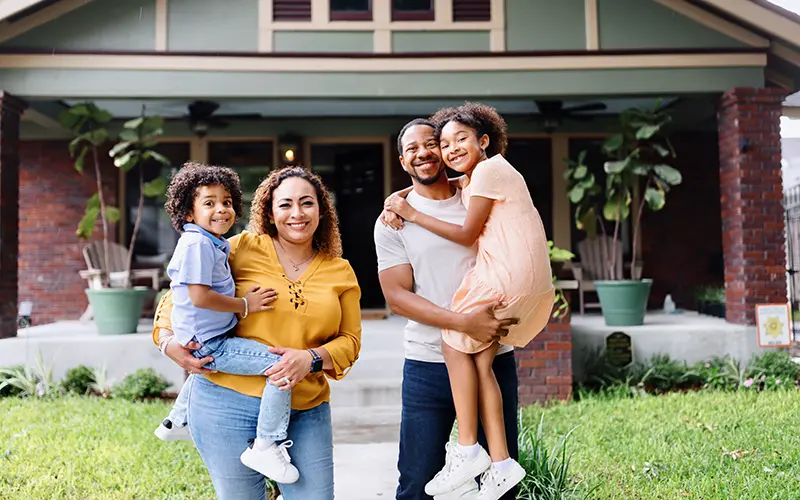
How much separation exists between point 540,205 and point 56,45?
6.24 m

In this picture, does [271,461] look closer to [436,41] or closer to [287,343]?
[287,343]

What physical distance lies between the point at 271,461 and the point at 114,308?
525cm

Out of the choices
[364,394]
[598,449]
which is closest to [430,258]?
[598,449]

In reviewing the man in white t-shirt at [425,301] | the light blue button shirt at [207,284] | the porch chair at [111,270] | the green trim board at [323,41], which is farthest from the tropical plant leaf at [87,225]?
the man in white t-shirt at [425,301]

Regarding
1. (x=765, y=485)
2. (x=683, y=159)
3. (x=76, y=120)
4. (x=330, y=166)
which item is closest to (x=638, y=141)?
(x=683, y=159)

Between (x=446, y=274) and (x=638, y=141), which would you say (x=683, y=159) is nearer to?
(x=638, y=141)

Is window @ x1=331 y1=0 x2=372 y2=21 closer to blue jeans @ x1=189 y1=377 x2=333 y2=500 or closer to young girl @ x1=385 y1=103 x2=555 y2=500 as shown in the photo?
young girl @ x1=385 y1=103 x2=555 y2=500

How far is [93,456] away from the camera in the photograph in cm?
407

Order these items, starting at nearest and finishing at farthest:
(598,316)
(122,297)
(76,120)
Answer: (122,297), (76,120), (598,316)

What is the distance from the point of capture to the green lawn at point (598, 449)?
348 cm

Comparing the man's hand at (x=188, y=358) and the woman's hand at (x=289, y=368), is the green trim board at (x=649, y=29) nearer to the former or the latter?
the woman's hand at (x=289, y=368)

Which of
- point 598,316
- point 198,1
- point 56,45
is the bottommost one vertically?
point 598,316

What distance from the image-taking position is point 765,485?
3363mm

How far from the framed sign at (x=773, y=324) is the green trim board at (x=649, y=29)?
279 cm
